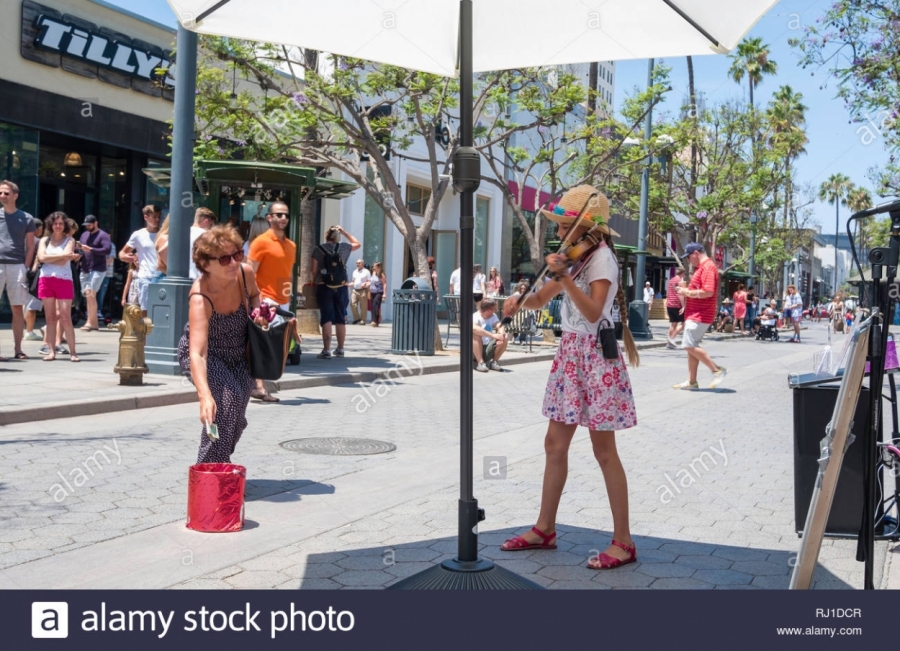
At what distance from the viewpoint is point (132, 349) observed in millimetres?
9930

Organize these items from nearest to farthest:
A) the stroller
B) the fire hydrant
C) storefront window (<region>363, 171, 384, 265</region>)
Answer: the fire hydrant → storefront window (<region>363, 171, 384, 265</region>) → the stroller

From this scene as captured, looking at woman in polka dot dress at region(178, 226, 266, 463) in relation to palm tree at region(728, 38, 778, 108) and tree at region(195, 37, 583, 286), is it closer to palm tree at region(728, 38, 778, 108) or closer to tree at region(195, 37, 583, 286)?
tree at region(195, 37, 583, 286)

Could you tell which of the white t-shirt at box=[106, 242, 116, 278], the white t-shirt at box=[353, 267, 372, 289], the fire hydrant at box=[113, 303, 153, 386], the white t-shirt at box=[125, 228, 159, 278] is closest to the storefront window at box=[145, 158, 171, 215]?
the white t-shirt at box=[106, 242, 116, 278]

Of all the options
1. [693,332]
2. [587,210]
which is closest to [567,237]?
[587,210]

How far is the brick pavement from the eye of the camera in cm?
444

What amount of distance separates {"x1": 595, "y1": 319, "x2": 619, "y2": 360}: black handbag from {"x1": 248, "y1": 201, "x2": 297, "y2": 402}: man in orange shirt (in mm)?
5838

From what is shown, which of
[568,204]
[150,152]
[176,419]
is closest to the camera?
[568,204]

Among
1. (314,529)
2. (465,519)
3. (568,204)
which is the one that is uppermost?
(568,204)

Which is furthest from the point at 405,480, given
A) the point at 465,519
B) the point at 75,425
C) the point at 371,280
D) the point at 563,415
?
the point at 371,280

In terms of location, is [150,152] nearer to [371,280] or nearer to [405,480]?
[371,280]

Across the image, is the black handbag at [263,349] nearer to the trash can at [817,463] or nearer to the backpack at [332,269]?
the trash can at [817,463]
